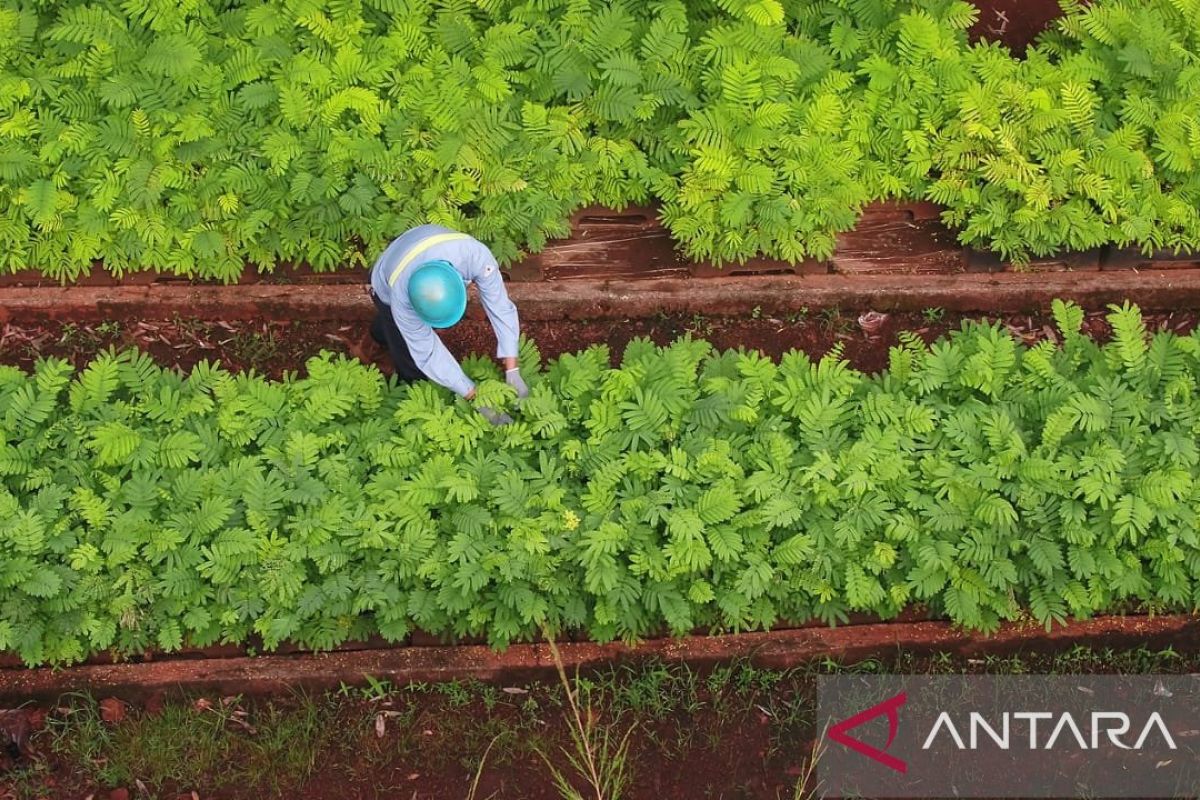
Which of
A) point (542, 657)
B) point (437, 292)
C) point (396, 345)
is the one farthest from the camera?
point (396, 345)

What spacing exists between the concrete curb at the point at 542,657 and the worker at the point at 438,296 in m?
1.29

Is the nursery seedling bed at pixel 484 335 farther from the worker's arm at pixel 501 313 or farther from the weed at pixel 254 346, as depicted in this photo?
the worker's arm at pixel 501 313

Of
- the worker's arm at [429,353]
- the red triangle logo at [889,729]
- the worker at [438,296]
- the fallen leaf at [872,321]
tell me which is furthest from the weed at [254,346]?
the red triangle logo at [889,729]

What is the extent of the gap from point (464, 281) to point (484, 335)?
1207 millimetres

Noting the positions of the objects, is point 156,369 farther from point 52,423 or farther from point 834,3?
point 834,3

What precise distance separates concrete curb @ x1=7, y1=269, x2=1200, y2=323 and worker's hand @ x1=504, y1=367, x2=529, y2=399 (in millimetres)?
1063

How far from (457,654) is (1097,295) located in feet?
15.1

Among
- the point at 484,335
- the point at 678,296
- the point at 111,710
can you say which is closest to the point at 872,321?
the point at 678,296

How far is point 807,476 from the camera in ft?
16.2

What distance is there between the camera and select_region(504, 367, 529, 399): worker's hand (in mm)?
5152

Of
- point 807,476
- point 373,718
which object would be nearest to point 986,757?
point 807,476

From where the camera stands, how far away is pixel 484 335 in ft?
19.9

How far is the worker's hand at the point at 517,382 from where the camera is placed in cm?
515

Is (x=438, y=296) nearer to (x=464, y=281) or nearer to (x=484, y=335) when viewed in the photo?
(x=464, y=281)
